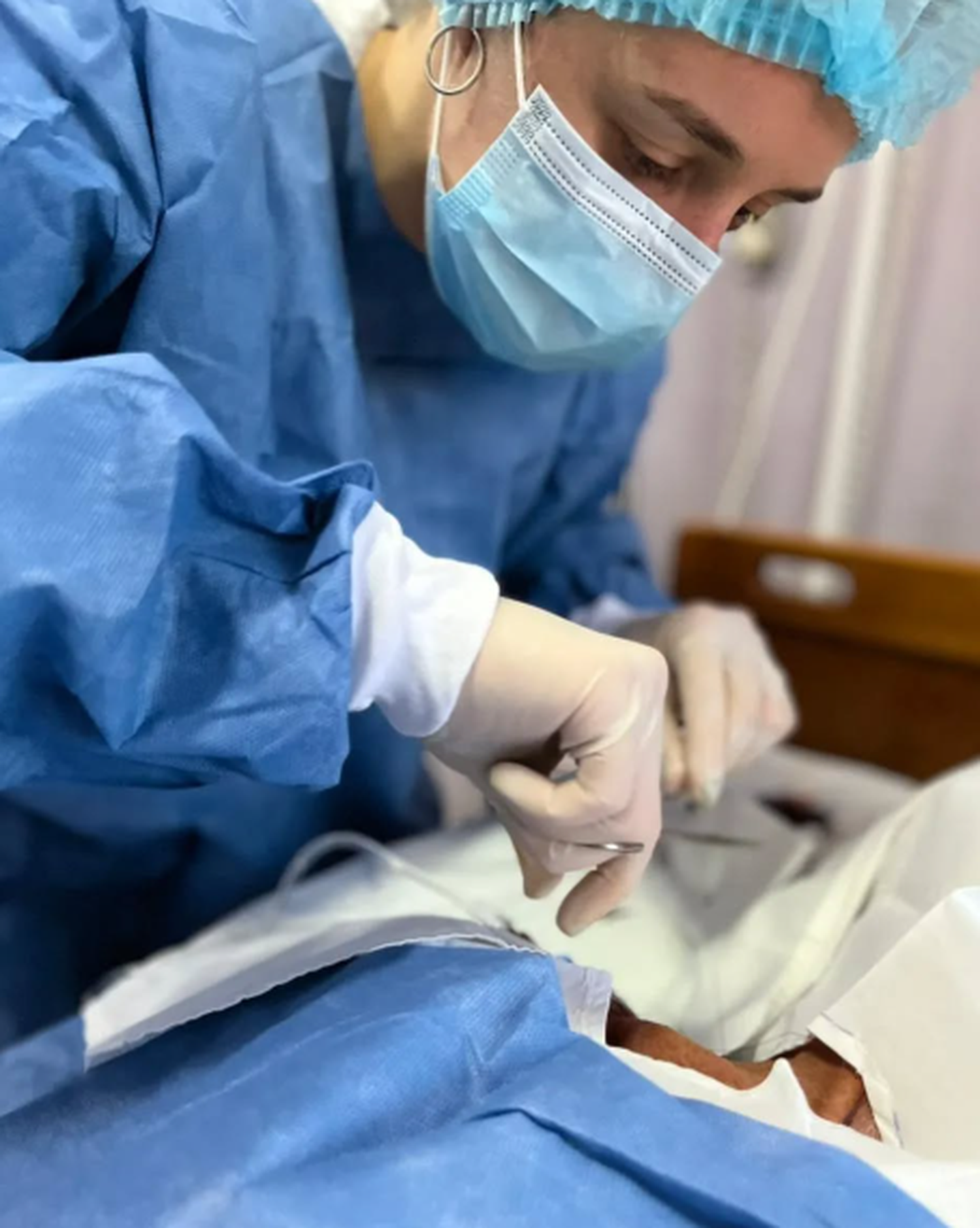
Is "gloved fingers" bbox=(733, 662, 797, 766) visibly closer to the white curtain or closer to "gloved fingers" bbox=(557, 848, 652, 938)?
"gloved fingers" bbox=(557, 848, 652, 938)

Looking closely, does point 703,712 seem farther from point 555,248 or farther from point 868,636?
point 868,636

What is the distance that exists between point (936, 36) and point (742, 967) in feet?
1.82

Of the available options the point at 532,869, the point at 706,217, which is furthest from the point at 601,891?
the point at 706,217

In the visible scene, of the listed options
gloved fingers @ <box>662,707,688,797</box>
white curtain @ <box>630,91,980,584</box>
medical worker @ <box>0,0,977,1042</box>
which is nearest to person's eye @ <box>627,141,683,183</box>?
medical worker @ <box>0,0,977,1042</box>

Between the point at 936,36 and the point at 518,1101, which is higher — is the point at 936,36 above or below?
above

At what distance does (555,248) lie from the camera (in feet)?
2.39

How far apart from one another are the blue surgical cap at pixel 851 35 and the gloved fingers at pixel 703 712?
380 millimetres

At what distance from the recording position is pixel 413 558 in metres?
Result: 0.62

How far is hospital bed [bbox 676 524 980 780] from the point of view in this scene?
120 centimetres

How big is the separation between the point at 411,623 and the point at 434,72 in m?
0.36

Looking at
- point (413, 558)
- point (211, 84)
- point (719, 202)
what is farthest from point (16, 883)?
point (719, 202)

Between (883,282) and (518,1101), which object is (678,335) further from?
(518,1101)

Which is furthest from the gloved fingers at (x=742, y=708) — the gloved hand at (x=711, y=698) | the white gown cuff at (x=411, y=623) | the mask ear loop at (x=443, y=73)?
the mask ear loop at (x=443, y=73)

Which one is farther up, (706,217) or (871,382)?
(706,217)
